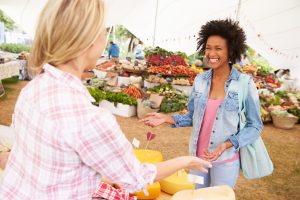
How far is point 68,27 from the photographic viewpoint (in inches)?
30.5

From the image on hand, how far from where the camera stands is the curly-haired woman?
6.18 ft

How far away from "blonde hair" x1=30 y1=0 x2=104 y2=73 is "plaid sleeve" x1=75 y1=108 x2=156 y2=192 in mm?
175

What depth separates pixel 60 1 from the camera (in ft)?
2.62

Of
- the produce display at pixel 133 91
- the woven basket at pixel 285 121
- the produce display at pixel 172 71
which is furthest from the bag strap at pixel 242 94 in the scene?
the produce display at pixel 172 71

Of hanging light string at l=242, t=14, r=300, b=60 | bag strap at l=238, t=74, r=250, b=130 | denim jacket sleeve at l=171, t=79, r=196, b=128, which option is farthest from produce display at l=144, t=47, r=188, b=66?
bag strap at l=238, t=74, r=250, b=130

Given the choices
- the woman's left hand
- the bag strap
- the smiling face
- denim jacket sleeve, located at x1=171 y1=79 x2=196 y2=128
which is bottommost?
the woman's left hand

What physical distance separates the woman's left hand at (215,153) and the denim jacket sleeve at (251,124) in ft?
0.31

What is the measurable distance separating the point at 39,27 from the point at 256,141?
1.58 metres

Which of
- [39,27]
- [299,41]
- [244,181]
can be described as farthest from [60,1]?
[299,41]

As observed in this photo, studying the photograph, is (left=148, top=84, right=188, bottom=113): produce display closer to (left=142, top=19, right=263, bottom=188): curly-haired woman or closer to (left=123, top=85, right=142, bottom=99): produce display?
(left=123, top=85, right=142, bottom=99): produce display

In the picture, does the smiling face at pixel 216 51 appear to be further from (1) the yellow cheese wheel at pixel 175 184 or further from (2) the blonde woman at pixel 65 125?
(2) the blonde woman at pixel 65 125

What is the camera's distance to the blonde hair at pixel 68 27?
777 millimetres

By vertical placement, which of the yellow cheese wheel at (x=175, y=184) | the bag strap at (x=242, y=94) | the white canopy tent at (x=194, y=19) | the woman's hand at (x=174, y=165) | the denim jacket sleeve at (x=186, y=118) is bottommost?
the yellow cheese wheel at (x=175, y=184)

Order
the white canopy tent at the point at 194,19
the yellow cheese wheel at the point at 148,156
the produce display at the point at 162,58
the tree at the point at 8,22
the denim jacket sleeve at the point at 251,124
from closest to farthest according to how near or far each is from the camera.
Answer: the yellow cheese wheel at the point at 148,156 < the denim jacket sleeve at the point at 251,124 < the produce display at the point at 162,58 < the white canopy tent at the point at 194,19 < the tree at the point at 8,22
